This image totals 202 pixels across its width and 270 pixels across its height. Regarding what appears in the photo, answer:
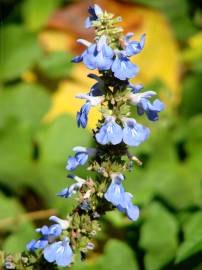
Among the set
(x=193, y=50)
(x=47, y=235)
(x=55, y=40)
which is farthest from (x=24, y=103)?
(x=47, y=235)

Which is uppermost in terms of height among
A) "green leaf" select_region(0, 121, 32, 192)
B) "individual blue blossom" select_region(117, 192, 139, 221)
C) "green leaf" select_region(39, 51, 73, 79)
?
"green leaf" select_region(39, 51, 73, 79)

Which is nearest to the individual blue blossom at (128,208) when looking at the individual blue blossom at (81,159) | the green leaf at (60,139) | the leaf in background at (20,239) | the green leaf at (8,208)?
the individual blue blossom at (81,159)

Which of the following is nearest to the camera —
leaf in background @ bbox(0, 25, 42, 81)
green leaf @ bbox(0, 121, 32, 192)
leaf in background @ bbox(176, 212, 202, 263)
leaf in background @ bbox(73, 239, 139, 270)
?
leaf in background @ bbox(176, 212, 202, 263)

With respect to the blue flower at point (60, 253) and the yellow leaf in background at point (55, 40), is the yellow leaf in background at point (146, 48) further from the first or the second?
the blue flower at point (60, 253)

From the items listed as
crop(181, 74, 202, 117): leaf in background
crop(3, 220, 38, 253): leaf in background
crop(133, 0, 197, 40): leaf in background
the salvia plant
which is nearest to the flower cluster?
the salvia plant

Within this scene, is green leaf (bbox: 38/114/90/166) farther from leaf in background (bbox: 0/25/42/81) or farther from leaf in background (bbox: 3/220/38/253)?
leaf in background (bbox: 3/220/38/253)

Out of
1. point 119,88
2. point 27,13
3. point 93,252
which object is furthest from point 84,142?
point 119,88

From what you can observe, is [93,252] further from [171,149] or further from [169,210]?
[171,149]
